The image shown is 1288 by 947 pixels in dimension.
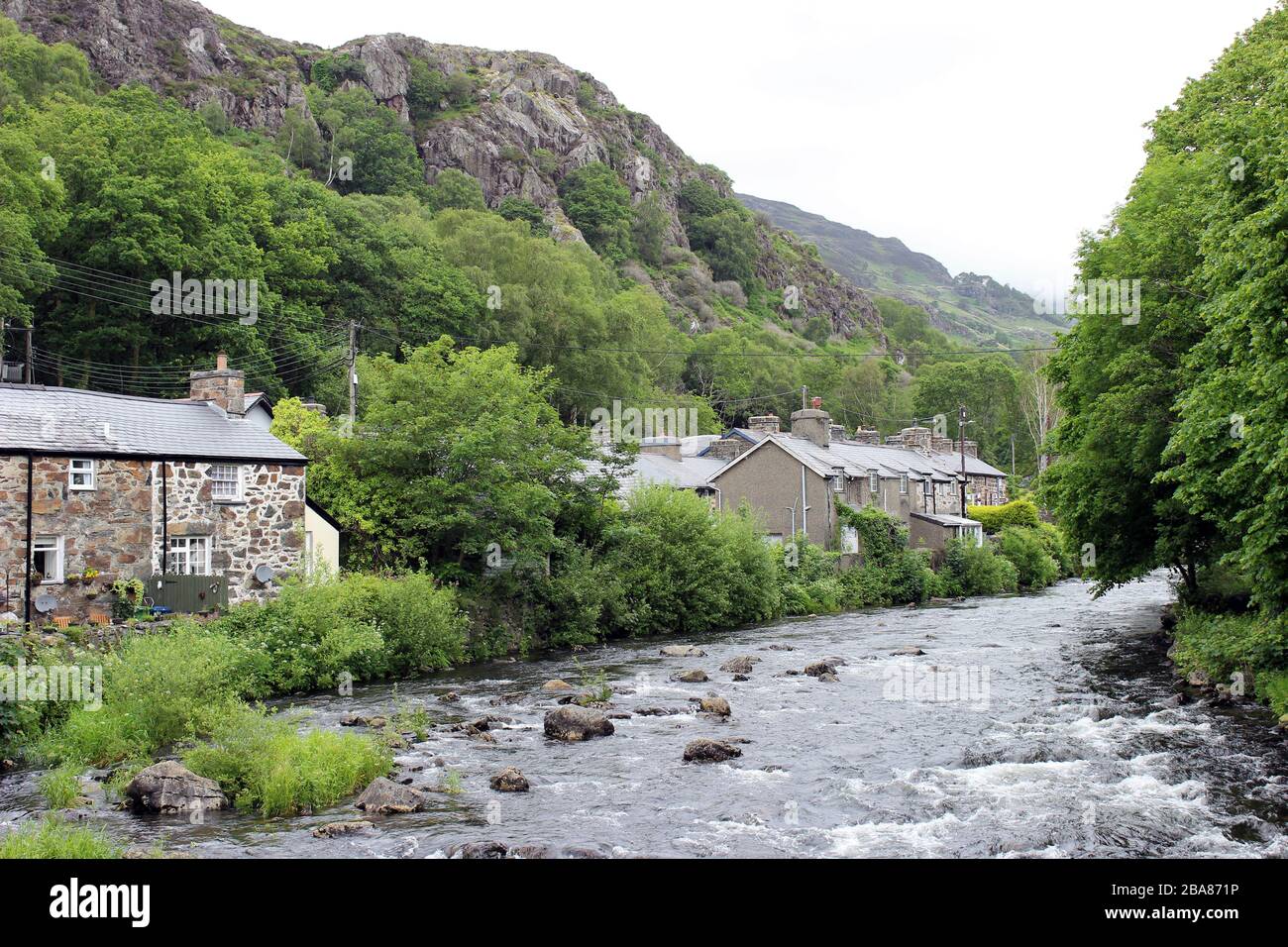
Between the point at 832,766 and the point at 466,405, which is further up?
the point at 466,405

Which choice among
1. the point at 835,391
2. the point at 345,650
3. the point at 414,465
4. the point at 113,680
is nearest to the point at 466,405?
the point at 414,465

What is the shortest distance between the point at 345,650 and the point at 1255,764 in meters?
22.0

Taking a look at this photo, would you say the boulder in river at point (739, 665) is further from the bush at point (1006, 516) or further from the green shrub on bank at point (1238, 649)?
the bush at point (1006, 516)

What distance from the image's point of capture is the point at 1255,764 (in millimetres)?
18328

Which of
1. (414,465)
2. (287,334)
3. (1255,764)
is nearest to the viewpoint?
(1255,764)

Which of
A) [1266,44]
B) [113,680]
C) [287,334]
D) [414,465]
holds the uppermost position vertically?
[1266,44]

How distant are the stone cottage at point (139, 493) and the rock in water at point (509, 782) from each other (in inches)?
591

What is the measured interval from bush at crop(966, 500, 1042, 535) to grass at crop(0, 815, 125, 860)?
68.4 metres

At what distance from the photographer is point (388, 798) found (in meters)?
16.6

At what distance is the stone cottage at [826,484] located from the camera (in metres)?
56.5

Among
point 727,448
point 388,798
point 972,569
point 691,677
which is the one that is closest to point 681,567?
point 691,677

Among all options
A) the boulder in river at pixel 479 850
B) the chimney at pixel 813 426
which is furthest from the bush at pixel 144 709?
the chimney at pixel 813 426

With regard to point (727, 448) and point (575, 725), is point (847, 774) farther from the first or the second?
point (727, 448)

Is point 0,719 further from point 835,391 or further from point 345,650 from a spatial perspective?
point 835,391
